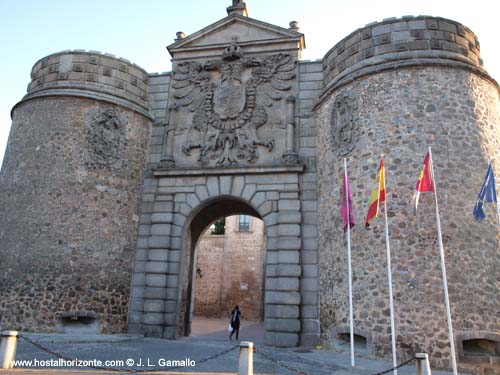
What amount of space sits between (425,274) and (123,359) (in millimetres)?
6554

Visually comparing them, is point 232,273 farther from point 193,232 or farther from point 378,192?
point 378,192

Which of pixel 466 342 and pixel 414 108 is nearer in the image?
pixel 466 342

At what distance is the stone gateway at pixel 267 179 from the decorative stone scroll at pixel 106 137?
41 mm

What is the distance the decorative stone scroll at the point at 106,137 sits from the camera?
13.5m

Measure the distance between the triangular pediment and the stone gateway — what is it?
0.18 feet

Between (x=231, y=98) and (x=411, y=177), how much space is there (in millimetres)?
6219

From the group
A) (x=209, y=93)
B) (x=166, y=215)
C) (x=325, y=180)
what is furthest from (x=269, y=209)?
(x=209, y=93)

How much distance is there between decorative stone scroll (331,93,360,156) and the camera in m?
12.0

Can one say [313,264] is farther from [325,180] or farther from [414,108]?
[414,108]

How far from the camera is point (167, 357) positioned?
912 cm

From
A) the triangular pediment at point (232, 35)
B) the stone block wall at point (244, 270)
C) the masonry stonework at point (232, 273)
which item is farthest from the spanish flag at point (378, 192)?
the masonry stonework at point (232, 273)

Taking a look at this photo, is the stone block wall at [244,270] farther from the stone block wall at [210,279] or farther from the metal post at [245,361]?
the metal post at [245,361]

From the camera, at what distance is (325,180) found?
41.3ft

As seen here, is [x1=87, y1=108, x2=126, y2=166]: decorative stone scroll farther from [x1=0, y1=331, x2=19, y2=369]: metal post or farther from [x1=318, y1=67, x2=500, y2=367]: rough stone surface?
[x1=0, y1=331, x2=19, y2=369]: metal post
